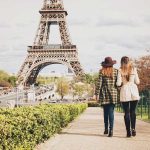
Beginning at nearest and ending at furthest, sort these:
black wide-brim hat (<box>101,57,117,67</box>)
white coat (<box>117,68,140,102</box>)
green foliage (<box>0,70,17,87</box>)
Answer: white coat (<box>117,68,140,102</box>)
black wide-brim hat (<box>101,57,117,67</box>)
green foliage (<box>0,70,17,87</box>)

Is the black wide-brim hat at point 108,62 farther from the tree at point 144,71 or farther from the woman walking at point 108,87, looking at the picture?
the tree at point 144,71

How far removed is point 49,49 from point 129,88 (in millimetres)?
75830

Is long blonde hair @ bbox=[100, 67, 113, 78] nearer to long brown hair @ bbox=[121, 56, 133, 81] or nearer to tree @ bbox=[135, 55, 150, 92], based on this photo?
long brown hair @ bbox=[121, 56, 133, 81]

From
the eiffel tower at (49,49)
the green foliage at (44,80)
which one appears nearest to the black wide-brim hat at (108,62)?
the eiffel tower at (49,49)

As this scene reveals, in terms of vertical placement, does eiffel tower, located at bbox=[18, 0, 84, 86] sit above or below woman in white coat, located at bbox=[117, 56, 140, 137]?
above

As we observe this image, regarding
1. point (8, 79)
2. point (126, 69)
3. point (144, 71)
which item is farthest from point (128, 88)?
point (8, 79)

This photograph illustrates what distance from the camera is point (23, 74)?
277 ft

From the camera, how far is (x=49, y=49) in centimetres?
8850

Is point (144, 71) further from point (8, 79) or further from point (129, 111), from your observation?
point (8, 79)

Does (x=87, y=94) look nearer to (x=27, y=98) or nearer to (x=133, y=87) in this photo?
(x=27, y=98)

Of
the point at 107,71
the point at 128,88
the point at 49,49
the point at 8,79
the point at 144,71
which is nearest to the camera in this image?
the point at 128,88

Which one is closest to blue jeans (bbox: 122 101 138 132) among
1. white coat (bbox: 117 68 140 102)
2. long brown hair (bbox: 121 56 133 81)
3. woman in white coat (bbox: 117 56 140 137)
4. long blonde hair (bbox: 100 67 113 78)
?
woman in white coat (bbox: 117 56 140 137)

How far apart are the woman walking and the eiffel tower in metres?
71.0

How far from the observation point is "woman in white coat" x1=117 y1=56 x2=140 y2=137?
12.9 meters
